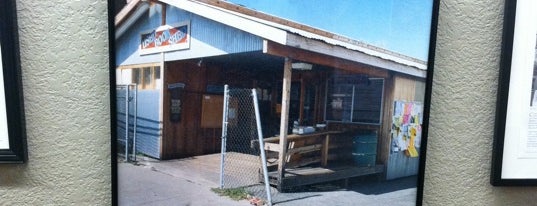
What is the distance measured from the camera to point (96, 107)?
0.77 meters

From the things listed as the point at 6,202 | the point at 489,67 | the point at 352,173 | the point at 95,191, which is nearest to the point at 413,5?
the point at 489,67

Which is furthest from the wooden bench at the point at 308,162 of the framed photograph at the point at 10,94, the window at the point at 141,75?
the framed photograph at the point at 10,94

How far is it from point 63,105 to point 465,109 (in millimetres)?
1037

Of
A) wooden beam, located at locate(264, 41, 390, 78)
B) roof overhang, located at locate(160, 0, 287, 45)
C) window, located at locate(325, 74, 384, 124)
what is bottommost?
window, located at locate(325, 74, 384, 124)

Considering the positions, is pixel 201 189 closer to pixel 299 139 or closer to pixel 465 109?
pixel 299 139

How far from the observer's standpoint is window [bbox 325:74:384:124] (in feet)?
2.64

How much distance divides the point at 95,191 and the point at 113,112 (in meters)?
0.21

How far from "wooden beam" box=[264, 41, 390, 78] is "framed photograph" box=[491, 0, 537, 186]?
1.02 ft

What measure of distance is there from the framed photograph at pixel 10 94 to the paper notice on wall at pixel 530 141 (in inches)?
49.6

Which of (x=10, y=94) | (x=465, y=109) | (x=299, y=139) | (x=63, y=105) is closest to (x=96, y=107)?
(x=63, y=105)

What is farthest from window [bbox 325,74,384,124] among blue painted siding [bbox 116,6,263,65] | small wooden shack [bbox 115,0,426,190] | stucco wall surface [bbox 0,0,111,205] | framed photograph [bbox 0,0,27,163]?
framed photograph [bbox 0,0,27,163]

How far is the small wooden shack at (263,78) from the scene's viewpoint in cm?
77

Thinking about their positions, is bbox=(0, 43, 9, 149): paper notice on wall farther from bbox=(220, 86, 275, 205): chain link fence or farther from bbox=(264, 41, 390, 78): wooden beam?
bbox=(264, 41, 390, 78): wooden beam

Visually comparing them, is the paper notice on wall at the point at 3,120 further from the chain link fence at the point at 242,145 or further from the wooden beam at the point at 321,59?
the wooden beam at the point at 321,59
